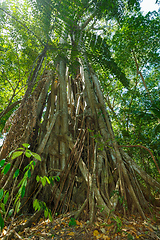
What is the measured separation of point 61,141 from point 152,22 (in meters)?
5.01

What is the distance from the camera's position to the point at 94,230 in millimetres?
1665

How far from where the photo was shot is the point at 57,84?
13.8 ft

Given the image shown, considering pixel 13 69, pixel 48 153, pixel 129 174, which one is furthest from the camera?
pixel 13 69

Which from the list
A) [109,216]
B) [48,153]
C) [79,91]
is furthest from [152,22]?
[109,216]

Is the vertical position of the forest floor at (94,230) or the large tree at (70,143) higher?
the large tree at (70,143)

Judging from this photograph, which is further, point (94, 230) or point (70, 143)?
point (70, 143)

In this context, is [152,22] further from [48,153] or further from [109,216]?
[109,216]

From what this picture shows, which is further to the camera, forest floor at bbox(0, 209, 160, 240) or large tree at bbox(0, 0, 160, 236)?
large tree at bbox(0, 0, 160, 236)

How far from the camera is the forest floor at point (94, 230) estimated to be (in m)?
1.56

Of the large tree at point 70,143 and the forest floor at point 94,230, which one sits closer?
the forest floor at point 94,230

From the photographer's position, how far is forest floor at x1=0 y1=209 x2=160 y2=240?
156cm

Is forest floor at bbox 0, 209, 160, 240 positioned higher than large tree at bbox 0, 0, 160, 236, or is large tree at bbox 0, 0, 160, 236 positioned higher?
large tree at bbox 0, 0, 160, 236

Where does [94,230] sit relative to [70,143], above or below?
below

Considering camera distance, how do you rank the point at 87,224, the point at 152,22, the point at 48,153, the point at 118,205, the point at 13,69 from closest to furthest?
the point at 87,224 < the point at 118,205 < the point at 48,153 < the point at 152,22 < the point at 13,69
